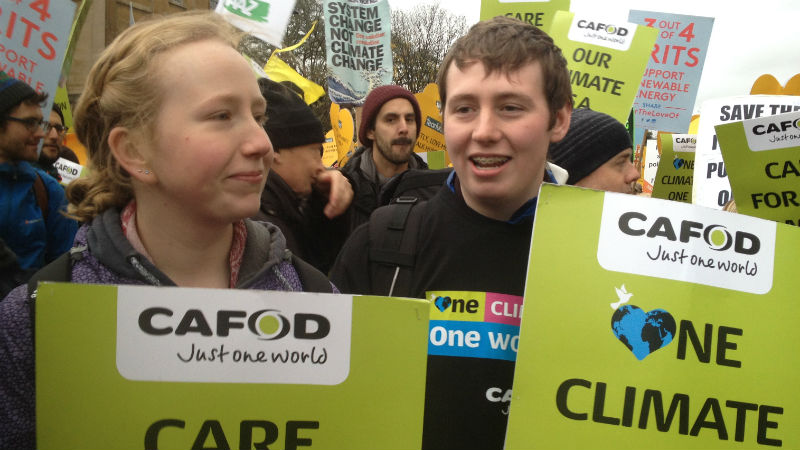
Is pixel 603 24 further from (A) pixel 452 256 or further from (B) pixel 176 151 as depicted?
(B) pixel 176 151

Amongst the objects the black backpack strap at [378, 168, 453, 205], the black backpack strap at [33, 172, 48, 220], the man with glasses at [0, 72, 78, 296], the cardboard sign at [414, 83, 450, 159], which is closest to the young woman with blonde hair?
the black backpack strap at [378, 168, 453, 205]

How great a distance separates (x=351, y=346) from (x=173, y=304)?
335mm

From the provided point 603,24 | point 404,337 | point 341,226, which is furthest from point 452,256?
point 603,24

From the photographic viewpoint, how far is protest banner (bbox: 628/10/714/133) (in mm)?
6262

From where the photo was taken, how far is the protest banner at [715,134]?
10.1 feet

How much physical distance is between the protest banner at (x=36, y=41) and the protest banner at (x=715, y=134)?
117 inches

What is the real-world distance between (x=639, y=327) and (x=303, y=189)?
1.92m

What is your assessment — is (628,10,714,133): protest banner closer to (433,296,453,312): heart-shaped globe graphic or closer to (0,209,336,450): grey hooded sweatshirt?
(433,296,453,312): heart-shaped globe graphic

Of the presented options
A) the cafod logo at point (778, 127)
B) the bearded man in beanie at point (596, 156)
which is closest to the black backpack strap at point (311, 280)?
the bearded man in beanie at point (596, 156)

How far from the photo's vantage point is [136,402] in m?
1.16

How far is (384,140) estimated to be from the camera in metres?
4.35

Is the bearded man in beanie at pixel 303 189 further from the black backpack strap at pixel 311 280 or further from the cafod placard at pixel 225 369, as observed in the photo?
the cafod placard at pixel 225 369

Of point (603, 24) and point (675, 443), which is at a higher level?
point (603, 24)

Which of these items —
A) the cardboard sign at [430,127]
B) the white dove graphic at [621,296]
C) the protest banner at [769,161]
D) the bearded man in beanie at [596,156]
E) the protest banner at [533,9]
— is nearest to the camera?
the white dove graphic at [621,296]
